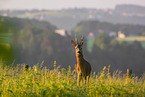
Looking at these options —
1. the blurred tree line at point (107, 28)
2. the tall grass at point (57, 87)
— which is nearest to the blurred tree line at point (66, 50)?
the blurred tree line at point (107, 28)

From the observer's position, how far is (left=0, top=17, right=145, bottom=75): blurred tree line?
71.4 meters

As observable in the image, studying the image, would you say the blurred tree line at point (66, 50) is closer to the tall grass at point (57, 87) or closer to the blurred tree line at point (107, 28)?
the blurred tree line at point (107, 28)

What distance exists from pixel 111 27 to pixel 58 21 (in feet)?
133

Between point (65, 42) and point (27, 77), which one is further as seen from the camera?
point (65, 42)

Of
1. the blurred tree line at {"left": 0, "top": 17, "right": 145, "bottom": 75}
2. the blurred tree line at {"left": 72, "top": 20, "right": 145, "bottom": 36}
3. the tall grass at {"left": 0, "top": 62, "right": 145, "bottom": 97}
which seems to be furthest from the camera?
the blurred tree line at {"left": 72, "top": 20, "right": 145, "bottom": 36}

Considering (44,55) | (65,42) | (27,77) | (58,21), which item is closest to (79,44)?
(27,77)

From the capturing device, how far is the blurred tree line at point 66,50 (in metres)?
71.4

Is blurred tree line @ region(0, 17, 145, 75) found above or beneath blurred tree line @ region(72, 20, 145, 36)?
beneath

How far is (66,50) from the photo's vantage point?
76.2m

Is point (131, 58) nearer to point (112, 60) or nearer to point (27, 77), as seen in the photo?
point (112, 60)

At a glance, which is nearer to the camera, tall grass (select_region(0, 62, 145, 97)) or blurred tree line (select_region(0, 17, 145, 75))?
tall grass (select_region(0, 62, 145, 97))

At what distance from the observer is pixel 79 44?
9.55 metres

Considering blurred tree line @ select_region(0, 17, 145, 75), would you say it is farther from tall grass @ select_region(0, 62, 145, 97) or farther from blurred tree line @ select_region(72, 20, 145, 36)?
tall grass @ select_region(0, 62, 145, 97)

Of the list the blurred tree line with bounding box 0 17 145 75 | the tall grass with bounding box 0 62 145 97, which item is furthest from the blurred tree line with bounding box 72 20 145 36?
the tall grass with bounding box 0 62 145 97
